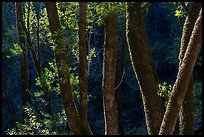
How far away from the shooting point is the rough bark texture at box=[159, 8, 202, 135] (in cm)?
537

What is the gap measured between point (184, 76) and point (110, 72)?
82.1 inches

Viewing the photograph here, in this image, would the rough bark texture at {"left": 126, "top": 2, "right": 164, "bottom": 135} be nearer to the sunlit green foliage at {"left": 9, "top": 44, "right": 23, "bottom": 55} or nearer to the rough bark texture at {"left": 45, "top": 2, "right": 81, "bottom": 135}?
the rough bark texture at {"left": 45, "top": 2, "right": 81, "bottom": 135}

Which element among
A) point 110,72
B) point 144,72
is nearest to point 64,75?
point 110,72

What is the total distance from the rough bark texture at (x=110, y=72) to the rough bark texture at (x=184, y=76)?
5.63 feet

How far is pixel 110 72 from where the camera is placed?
23.9ft

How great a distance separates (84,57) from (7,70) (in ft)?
54.9

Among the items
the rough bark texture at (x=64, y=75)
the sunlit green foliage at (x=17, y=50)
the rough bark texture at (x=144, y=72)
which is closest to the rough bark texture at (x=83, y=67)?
the rough bark texture at (x=64, y=75)

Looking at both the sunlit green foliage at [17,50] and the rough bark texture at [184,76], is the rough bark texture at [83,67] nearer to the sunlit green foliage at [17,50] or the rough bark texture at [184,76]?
the rough bark texture at [184,76]

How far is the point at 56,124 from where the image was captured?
11430 millimetres

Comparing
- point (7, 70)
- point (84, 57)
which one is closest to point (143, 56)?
→ point (84, 57)

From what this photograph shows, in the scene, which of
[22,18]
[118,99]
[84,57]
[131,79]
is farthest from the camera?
[131,79]

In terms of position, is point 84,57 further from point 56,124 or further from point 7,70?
point 7,70

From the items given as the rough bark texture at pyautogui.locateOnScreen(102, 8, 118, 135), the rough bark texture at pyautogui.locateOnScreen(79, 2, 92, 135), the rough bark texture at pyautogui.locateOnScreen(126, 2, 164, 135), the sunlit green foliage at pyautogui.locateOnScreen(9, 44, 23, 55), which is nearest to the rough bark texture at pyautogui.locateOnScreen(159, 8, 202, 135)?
the rough bark texture at pyautogui.locateOnScreen(126, 2, 164, 135)

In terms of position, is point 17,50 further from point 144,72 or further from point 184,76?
point 184,76
